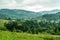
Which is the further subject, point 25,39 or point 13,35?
point 25,39

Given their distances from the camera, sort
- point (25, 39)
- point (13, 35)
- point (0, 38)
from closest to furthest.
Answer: point (0, 38) → point (13, 35) → point (25, 39)

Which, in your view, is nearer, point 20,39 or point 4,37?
point 4,37

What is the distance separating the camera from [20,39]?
1174 centimetres

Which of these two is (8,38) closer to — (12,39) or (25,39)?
(12,39)

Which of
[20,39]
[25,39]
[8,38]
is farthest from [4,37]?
[25,39]

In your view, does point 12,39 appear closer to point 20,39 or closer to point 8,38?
point 8,38

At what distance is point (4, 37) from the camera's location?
10688mm

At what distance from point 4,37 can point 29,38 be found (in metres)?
2.62

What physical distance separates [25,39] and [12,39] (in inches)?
86.3

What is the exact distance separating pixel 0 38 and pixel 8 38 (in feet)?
1.77

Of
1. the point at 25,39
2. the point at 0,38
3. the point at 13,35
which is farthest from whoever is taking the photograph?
the point at 25,39

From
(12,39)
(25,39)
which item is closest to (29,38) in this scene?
(25,39)

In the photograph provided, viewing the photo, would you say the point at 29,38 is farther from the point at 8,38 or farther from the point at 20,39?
the point at 8,38

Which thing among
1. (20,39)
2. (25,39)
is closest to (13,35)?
(20,39)
